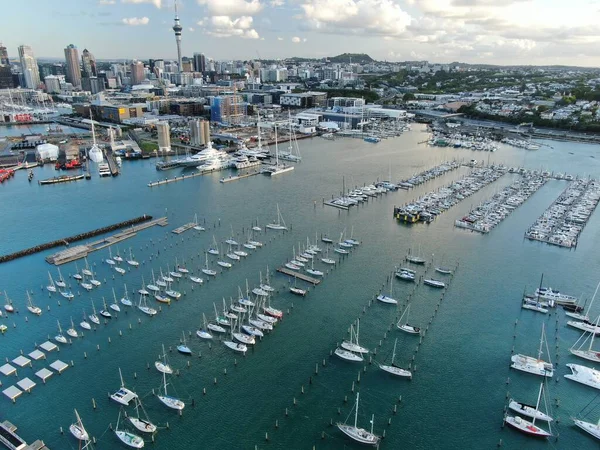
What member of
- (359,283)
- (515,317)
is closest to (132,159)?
(359,283)

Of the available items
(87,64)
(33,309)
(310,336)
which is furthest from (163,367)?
(87,64)

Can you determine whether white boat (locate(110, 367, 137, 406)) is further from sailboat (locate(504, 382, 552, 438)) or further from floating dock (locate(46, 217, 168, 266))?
sailboat (locate(504, 382, 552, 438))

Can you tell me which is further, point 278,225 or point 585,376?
point 278,225

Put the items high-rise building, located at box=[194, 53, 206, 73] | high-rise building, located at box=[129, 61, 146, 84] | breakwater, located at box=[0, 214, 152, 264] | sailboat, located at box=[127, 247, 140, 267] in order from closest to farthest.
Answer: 1. sailboat, located at box=[127, 247, 140, 267]
2. breakwater, located at box=[0, 214, 152, 264]
3. high-rise building, located at box=[129, 61, 146, 84]
4. high-rise building, located at box=[194, 53, 206, 73]

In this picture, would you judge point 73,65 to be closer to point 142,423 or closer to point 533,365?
point 142,423

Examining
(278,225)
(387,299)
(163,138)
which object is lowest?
(387,299)

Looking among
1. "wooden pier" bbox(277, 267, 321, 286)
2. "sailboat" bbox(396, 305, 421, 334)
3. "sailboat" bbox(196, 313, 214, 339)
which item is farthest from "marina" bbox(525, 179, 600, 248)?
"sailboat" bbox(196, 313, 214, 339)
